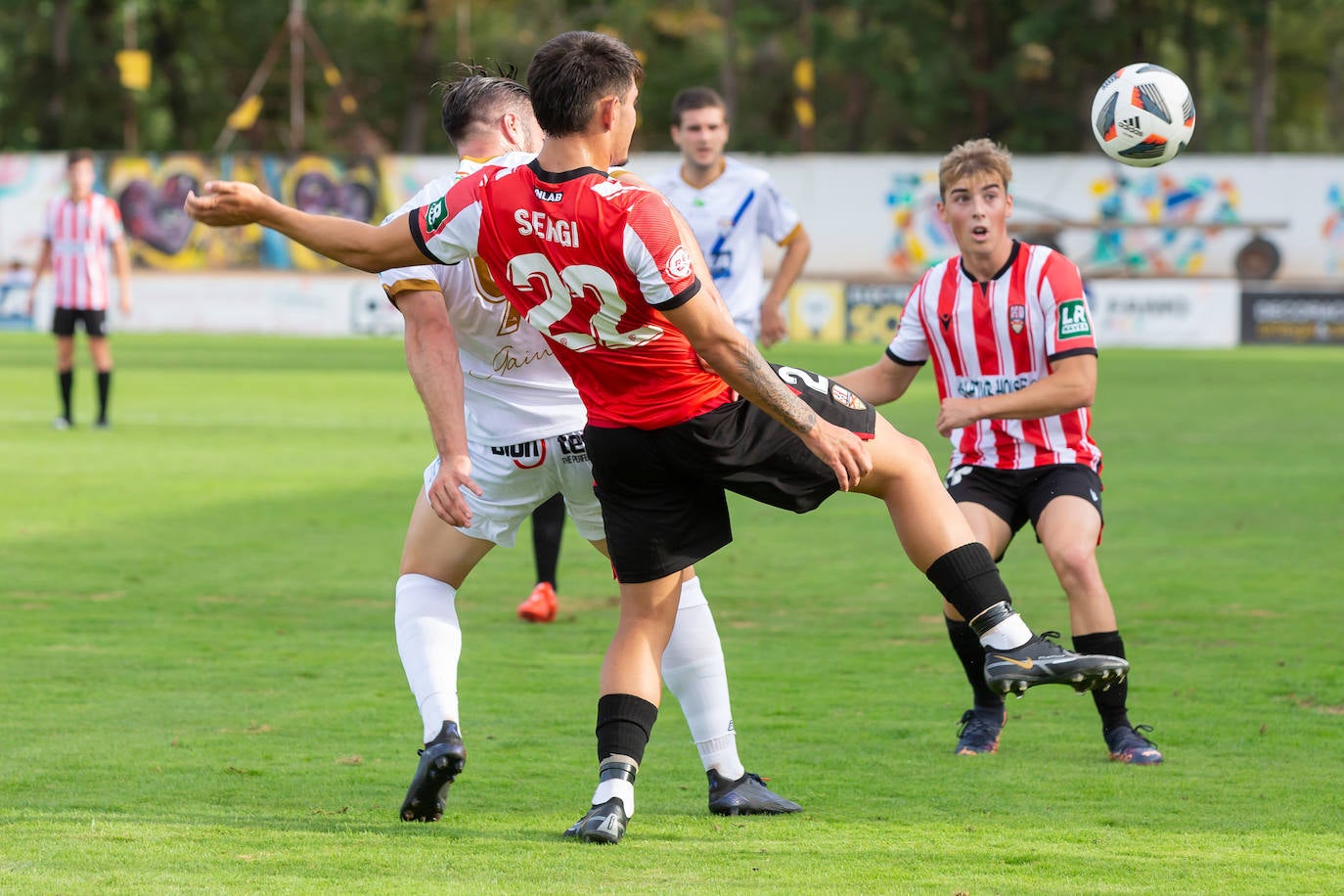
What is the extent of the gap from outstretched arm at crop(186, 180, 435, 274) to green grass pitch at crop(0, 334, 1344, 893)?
1.41m

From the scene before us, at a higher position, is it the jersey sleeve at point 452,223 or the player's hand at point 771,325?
the jersey sleeve at point 452,223

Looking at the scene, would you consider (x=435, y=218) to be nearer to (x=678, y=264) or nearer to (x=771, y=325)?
(x=678, y=264)

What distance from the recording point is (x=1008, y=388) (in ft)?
18.4

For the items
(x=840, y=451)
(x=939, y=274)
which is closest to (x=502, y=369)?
(x=840, y=451)

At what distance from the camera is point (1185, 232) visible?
3681cm

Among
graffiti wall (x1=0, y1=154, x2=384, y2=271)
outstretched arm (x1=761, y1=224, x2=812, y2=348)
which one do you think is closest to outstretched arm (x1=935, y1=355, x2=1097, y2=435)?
outstretched arm (x1=761, y1=224, x2=812, y2=348)

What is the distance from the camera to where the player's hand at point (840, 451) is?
4.03m

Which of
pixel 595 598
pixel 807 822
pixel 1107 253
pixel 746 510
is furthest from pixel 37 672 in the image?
pixel 1107 253

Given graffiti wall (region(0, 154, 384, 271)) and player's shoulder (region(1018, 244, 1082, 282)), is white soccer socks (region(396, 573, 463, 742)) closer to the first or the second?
player's shoulder (region(1018, 244, 1082, 282))

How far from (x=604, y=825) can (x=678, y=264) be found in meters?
1.36

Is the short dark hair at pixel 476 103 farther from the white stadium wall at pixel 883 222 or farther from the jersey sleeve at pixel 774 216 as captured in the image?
the white stadium wall at pixel 883 222

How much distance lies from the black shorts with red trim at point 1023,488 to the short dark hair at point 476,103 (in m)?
1.82

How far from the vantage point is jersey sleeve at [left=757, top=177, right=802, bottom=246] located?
8.97 m

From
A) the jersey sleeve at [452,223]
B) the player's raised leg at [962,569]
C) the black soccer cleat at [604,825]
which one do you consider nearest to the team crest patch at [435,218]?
the jersey sleeve at [452,223]
